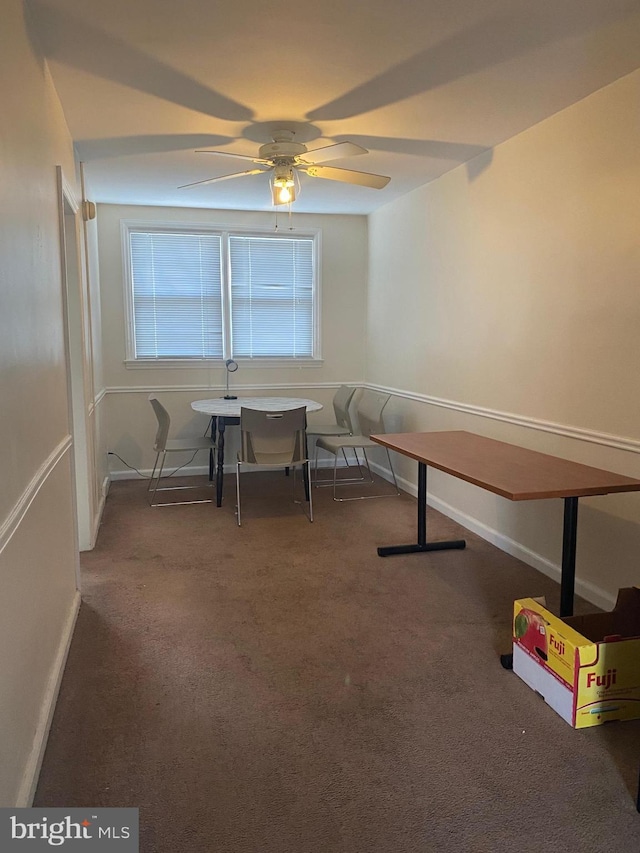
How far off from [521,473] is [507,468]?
11cm

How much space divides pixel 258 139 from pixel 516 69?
1.45m

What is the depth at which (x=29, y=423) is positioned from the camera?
1.88 metres

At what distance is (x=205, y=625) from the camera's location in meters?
2.70

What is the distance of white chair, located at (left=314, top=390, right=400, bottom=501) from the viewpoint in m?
4.70

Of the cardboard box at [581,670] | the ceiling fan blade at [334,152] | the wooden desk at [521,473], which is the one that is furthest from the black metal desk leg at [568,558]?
the ceiling fan blade at [334,152]

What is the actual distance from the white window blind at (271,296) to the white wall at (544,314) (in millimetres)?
1311

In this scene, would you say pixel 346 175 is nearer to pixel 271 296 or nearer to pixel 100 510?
pixel 271 296

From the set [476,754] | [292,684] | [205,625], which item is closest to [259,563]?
[205,625]

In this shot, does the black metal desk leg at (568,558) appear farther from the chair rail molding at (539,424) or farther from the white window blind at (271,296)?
the white window blind at (271,296)

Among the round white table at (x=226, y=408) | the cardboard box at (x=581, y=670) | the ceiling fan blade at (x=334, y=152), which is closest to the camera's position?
the cardboard box at (x=581, y=670)

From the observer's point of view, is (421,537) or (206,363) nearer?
(421,537)

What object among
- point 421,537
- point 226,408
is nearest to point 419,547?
point 421,537

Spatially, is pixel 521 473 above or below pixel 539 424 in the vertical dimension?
below

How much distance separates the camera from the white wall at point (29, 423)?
1567mm
